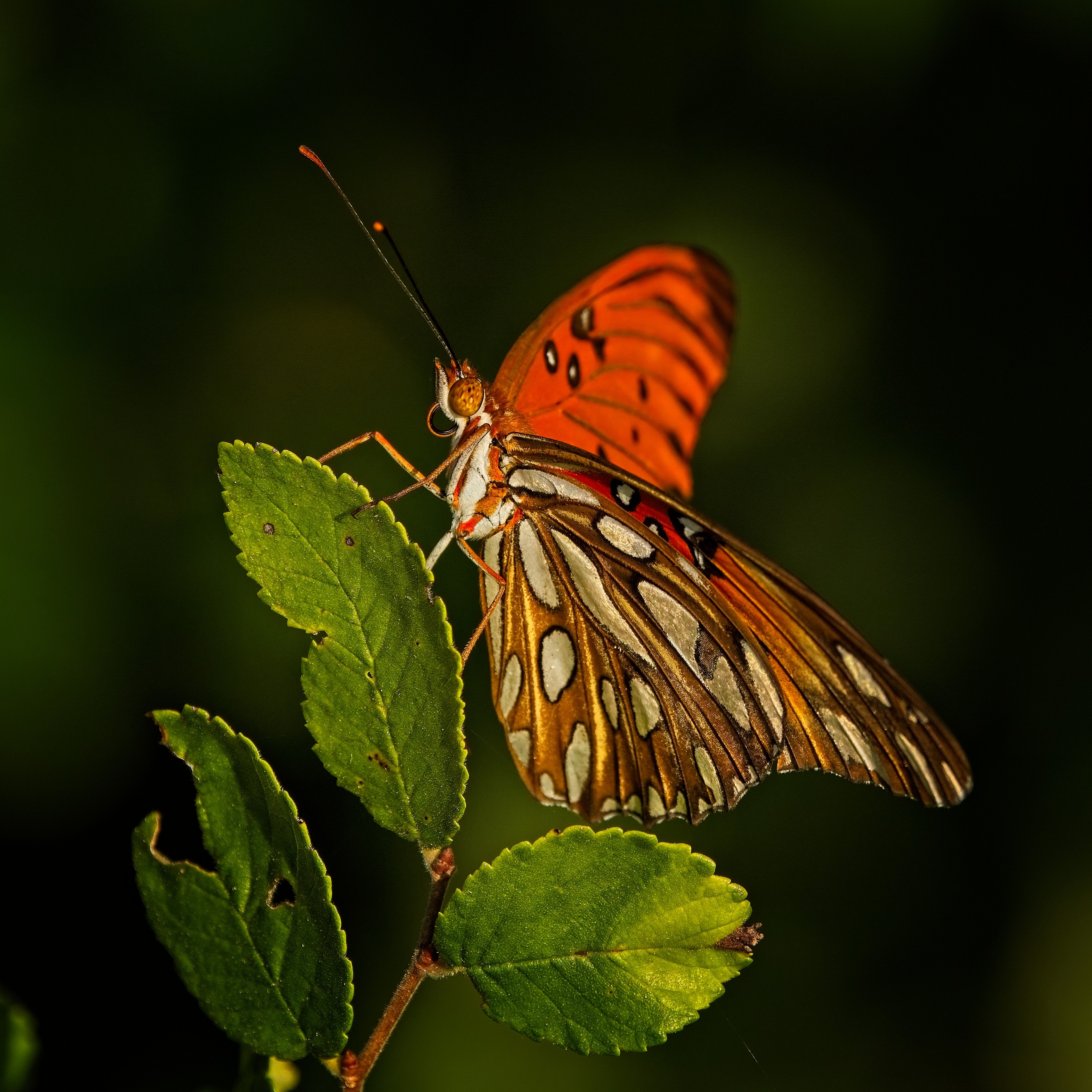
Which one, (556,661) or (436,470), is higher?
(436,470)

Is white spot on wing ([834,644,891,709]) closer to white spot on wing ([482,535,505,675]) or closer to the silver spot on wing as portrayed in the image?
the silver spot on wing

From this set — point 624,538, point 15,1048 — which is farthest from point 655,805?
point 15,1048

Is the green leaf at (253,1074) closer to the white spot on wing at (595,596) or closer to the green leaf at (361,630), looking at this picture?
the green leaf at (361,630)

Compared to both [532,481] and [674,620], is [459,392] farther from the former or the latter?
[674,620]

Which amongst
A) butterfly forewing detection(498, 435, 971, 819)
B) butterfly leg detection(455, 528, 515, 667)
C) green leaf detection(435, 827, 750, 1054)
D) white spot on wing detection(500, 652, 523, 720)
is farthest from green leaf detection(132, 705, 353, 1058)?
white spot on wing detection(500, 652, 523, 720)

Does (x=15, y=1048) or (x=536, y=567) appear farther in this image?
(x=536, y=567)

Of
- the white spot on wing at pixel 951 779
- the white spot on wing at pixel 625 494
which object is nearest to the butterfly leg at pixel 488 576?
the white spot on wing at pixel 625 494

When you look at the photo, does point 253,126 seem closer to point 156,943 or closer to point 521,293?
point 521,293
